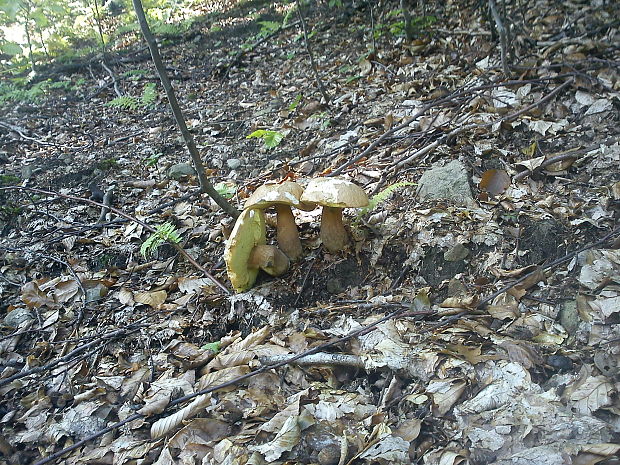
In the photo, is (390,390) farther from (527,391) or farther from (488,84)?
(488,84)

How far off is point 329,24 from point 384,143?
574cm

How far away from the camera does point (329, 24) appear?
30.7 ft

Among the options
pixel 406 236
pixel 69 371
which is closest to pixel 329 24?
pixel 406 236

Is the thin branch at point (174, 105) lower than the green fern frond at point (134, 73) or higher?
lower

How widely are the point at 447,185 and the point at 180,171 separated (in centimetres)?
350

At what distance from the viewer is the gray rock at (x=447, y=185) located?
364 centimetres

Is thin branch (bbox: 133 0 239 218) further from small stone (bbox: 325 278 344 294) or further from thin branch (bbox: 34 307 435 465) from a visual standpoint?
thin branch (bbox: 34 307 435 465)

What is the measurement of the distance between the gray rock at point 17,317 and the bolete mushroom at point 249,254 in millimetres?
2002

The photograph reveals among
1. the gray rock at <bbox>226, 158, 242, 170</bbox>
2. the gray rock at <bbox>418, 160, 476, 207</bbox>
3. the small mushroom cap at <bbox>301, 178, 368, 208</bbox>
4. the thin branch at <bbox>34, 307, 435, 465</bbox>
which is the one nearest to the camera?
the thin branch at <bbox>34, 307, 435, 465</bbox>

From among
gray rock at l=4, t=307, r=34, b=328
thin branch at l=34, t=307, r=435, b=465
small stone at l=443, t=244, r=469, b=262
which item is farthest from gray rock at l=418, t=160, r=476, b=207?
gray rock at l=4, t=307, r=34, b=328

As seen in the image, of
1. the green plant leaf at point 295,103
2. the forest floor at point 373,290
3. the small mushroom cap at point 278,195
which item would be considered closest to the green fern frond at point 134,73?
the forest floor at point 373,290

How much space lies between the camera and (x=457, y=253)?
10.2ft

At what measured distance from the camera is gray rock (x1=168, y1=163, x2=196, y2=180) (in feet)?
18.5

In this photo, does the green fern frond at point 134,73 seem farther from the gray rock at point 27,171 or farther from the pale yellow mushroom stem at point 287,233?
the pale yellow mushroom stem at point 287,233
